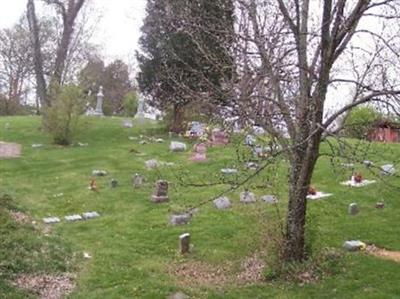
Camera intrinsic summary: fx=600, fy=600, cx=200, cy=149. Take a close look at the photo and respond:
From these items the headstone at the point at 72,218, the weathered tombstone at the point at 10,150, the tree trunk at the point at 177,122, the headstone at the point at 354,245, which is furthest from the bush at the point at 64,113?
the headstone at the point at 354,245

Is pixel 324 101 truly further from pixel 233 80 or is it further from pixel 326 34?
pixel 233 80

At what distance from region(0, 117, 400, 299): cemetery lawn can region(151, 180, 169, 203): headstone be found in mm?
277

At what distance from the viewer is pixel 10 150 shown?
24703mm

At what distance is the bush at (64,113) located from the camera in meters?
25.6

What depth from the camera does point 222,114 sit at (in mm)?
11602

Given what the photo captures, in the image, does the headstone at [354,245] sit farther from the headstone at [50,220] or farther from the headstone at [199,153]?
the headstone at [199,153]

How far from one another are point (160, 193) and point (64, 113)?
10.5m

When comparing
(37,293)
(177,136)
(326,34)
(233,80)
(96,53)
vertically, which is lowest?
(37,293)

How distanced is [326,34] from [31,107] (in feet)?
149

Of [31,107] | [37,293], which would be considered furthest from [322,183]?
[31,107]

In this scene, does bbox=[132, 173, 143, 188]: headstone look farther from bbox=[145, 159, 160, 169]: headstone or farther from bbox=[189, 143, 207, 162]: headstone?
bbox=[189, 143, 207, 162]: headstone

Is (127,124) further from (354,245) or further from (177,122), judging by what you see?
(354,245)

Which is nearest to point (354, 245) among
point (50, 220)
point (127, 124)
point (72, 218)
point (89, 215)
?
point (89, 215)

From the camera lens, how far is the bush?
25.6 meters
